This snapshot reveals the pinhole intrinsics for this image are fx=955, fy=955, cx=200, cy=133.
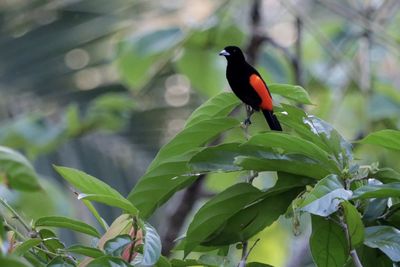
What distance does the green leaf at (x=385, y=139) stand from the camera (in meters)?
1.62

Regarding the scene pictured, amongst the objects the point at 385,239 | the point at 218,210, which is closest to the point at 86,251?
the point at 218,210

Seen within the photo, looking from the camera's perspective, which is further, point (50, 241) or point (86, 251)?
point (50, 241)

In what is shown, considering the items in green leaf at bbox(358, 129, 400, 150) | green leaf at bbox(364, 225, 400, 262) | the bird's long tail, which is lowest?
green leaf at bbox(364, 225, 400, 262)

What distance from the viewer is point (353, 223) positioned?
1504mm

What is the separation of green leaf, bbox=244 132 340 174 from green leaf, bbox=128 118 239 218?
121mm

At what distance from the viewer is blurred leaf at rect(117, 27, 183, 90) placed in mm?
4168

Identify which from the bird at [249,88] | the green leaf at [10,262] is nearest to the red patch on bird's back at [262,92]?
the bird at [249,88]

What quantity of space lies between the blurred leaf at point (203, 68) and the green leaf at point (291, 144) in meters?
2.54

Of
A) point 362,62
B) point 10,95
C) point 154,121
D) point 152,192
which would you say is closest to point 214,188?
point 362,62

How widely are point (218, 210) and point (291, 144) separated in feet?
0.58

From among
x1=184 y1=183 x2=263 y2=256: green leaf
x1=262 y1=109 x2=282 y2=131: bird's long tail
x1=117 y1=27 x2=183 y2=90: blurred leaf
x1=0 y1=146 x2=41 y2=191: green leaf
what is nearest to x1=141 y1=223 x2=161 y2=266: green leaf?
x1=184 y1=183 x2=263 y2=256: green leaf

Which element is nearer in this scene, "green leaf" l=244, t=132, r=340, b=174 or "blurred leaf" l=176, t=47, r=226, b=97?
"green leaf" l=244, t=132, r=340, b=174

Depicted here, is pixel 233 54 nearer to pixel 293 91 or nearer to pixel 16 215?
pixel 293 91

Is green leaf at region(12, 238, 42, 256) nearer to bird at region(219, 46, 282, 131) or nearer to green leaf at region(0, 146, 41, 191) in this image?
bird at region(219, 46, 282, 131)
